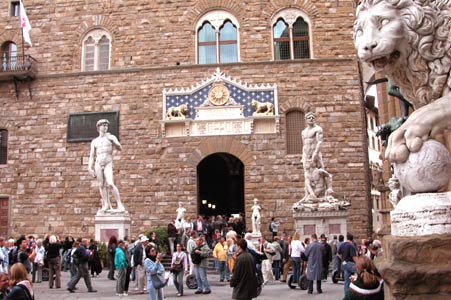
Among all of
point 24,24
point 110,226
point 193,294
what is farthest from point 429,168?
point 24,24

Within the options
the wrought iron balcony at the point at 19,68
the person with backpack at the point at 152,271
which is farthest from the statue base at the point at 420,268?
the wrought iron balcony at the point at 19,68

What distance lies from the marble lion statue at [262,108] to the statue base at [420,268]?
50.2 feet

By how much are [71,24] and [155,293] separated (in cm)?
1457

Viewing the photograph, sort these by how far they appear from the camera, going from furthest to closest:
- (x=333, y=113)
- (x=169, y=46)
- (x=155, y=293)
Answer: (x=169, y=46), (x=333, y=113), (x=155, y=293)

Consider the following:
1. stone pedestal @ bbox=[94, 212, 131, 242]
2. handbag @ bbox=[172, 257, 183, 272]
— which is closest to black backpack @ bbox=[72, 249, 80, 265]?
handbag @ bbox=[172, 257, 183, 272]

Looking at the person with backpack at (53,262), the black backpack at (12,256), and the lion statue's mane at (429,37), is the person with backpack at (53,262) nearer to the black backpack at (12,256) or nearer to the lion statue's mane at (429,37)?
the black backpack at (12,256)

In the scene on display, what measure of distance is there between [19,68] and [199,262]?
12913 mm

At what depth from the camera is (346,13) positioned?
1825cm

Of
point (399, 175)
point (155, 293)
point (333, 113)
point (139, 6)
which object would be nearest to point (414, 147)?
point (399, 175)

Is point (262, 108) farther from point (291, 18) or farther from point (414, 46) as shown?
point (414, 46)

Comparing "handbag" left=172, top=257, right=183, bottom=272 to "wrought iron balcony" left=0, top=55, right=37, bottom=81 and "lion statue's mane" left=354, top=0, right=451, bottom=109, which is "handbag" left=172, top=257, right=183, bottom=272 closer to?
"lion statue's mane" left=354, top=0, right=451, bottom=109

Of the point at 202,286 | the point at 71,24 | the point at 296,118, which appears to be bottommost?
the point at 202,286

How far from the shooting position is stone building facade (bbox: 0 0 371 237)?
686 inches

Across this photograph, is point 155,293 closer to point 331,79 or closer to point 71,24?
point 331,79
